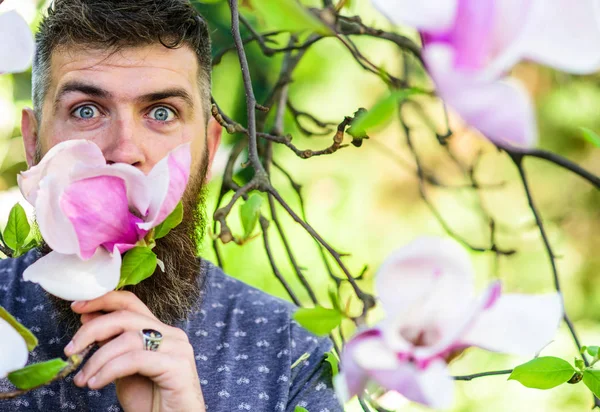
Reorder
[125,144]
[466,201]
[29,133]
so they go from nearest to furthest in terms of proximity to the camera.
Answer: [125,144] → [29,133] → [466,201]

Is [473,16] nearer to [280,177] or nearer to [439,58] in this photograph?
[439,58]

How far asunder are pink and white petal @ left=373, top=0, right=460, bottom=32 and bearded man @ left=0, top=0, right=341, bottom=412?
69 centimetres

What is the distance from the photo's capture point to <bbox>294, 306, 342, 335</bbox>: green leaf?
415 millimetres

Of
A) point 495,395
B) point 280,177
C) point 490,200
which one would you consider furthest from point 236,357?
point 490,200

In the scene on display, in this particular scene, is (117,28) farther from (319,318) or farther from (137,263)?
(319,318)

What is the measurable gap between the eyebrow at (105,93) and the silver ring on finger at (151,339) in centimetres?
47

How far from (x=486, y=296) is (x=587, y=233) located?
12.0 ft

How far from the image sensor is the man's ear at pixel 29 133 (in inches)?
50.3

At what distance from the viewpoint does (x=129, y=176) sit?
1.55ft

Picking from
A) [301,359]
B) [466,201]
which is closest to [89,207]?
[301,359]

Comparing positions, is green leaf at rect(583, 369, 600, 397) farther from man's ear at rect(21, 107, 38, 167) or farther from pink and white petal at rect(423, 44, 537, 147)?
man's ear at rect(21, 107, 38, 167)

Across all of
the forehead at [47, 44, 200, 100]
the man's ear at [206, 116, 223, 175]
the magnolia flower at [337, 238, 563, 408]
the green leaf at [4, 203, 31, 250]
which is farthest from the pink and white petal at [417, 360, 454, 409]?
the man's ear at [206, 116, 223, 175]

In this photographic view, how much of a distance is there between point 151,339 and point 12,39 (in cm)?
33

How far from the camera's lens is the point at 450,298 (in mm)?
344
